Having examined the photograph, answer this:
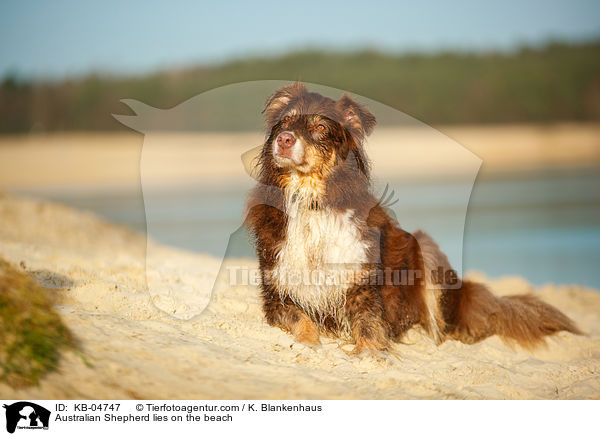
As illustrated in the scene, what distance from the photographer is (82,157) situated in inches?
1221

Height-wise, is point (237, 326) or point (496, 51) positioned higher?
point (496, 51)

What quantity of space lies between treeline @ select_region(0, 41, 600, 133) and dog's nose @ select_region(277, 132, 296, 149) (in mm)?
25982

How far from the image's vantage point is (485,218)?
16.6 meters

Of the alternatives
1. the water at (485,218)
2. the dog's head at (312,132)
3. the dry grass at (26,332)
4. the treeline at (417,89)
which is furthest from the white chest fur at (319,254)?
the treeline at (417,89)

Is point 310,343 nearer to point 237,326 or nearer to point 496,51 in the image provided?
point 237,326

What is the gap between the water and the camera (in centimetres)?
1065

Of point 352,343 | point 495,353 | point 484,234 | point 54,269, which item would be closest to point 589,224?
point 484,234

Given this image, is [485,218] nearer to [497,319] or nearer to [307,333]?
[497,319]

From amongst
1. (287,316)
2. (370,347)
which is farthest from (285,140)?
(370,347)

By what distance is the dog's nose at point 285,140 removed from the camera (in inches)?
187

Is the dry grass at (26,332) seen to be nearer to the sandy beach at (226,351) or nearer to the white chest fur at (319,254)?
the sandy beach at (226,351)

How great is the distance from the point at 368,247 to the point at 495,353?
170cm
